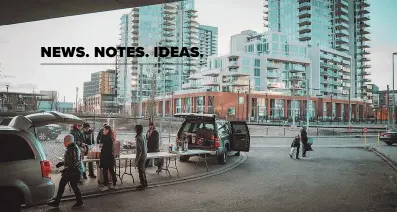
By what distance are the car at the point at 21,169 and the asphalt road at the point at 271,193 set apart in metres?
1.43

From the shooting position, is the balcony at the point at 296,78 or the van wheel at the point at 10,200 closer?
the van wheel at the point at 10,200

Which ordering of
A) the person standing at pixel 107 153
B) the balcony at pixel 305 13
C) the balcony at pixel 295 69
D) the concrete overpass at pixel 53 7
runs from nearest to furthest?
the person standing at pixel 107 153
the concrete overpass at pixel 53 7
the balcony at pixel 295 69
the balcony at pixel 305 13

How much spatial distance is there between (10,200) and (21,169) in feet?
1.81

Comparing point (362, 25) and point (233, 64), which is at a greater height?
point (362, 25)

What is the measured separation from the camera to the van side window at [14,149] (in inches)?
235

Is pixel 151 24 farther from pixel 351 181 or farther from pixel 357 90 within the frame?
pixel 351 181

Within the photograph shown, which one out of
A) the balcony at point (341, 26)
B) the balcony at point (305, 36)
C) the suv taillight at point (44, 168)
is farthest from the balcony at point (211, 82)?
the suv taillight at point (44, 168)

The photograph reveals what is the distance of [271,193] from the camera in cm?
941

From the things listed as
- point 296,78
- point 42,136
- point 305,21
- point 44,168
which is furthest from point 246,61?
point 44,168

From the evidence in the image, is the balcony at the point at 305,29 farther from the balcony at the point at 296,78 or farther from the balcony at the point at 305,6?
the balcony at the point at 296,78

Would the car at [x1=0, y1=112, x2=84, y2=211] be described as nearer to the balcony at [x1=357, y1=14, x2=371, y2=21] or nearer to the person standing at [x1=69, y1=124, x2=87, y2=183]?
the person standing at [x1=69, y1=124, x2=87, y2=183]

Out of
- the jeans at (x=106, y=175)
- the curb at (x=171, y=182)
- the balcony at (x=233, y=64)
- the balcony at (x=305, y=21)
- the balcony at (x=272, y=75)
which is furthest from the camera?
the balcony at (x=305, y=21)

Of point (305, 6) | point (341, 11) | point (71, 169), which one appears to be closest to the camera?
point (71, 169)

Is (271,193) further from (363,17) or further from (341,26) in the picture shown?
(363,17)
